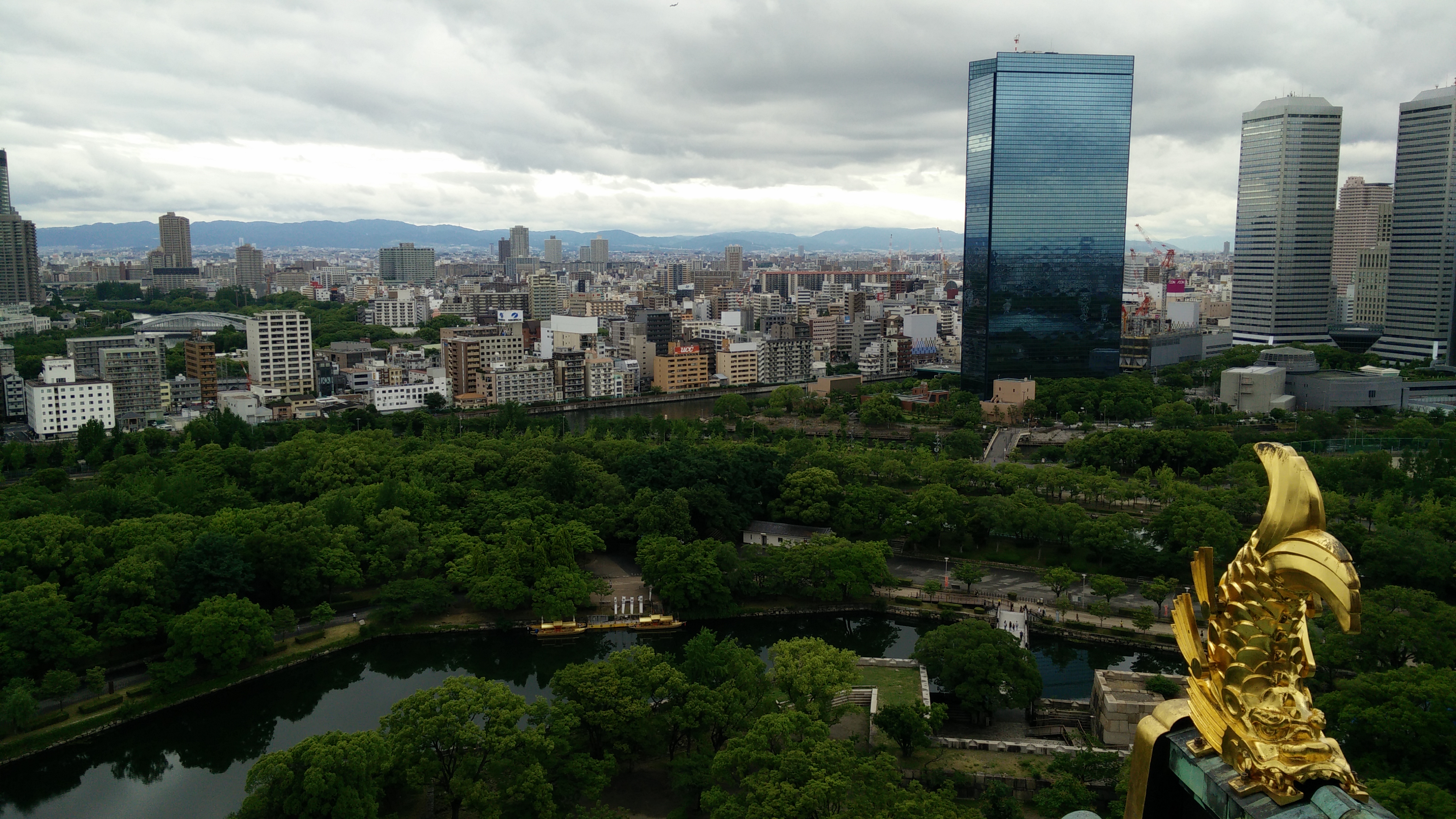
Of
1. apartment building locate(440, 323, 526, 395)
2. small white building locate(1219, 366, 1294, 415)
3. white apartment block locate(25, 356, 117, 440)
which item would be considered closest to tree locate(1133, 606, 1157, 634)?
small white building locate(1219, 366, 1294, 415)

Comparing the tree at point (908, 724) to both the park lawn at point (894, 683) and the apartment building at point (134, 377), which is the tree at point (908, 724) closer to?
the park lawn at point (894, 683)

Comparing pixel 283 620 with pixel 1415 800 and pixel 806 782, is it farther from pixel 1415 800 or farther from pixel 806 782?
pixel 1415 800

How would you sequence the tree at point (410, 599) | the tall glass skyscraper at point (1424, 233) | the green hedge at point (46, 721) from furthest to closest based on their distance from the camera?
the tall glass skyscraper at point (1424, 233)
the tree at point (410, 599)
the green hedge at point (46, 721)

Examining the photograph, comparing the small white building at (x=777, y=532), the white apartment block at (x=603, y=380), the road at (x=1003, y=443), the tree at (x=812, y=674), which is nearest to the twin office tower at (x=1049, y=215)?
the road at (x=1003, y=443)

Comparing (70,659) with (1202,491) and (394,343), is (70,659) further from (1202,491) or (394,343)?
(394,343)

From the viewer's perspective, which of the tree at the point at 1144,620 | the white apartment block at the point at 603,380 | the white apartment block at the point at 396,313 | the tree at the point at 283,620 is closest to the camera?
the tree at the point at 283,620

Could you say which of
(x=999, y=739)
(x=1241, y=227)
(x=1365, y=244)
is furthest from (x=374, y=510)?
(x=1365, y=244)

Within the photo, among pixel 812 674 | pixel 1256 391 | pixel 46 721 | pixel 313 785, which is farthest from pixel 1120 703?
pixel 1256 391
